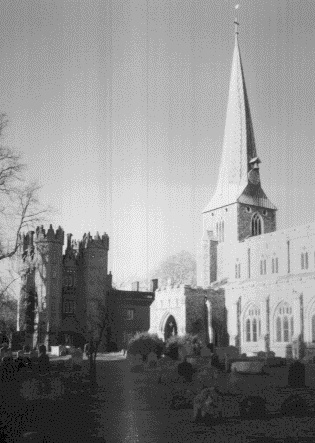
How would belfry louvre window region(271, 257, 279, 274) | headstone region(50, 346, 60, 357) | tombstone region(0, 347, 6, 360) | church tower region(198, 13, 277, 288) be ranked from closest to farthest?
1. tombstone region(0, 347, 6, 360)
2. headstone region(50, 346, 60, 357)
3. belfry louvre window region(271, 257, 279, 274)
4. church tower region(198, 13, 277, 288)

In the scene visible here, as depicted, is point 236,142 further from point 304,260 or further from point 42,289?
point 42,289

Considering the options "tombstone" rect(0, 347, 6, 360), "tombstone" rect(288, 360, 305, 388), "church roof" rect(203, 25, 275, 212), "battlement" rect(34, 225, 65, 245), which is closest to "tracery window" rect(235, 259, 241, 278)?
"church roof" rect(203, 25, 275, 212)

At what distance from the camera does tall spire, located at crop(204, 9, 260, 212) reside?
57.4m

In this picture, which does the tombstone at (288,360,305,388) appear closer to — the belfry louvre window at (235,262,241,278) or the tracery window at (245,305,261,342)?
the tracery window at (245,305,261,342)

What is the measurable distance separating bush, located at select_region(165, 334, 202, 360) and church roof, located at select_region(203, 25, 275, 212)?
16.6m

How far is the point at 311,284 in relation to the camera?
41.7 meters

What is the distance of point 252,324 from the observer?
47.2 metres

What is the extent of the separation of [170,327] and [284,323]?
1212 centimetres

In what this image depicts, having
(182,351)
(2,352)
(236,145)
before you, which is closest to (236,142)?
(236,145)

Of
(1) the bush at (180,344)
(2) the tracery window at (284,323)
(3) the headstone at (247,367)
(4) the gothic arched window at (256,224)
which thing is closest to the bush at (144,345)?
(1) the bush at (180,344)

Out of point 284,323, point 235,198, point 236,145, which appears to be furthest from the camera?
point 236,145

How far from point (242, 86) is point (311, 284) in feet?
83.5

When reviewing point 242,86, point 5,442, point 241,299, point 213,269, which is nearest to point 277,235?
point 241,299

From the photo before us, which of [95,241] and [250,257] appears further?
[95,241]
